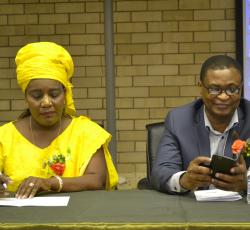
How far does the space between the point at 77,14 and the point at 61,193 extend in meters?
2.50

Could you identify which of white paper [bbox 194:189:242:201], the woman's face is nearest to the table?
white paper [bbox 194:189:242:201]

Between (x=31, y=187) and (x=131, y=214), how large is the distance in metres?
0.53

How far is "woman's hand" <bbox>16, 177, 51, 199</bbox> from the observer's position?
82.0 inches

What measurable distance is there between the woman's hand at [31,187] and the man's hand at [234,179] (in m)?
0.69

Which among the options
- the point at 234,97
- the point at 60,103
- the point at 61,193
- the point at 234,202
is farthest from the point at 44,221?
the point at 234,97

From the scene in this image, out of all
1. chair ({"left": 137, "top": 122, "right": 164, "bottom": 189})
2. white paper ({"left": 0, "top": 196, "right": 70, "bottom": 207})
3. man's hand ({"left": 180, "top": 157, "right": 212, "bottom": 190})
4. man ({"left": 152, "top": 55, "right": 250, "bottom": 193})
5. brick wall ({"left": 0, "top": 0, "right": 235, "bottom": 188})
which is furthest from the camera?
brick wall ({"left": 0, "top": 0, "right": 235, "bottom": 188})

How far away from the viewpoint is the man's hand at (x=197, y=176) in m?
2.06

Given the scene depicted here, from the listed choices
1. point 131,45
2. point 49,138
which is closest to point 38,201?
point 49,138

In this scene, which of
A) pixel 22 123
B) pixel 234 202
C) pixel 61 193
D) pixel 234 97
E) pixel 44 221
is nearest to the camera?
pixel 44 221

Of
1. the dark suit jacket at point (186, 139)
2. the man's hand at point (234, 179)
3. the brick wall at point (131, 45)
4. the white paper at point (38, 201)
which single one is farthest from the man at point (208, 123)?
the brick wall at point (131, 45)

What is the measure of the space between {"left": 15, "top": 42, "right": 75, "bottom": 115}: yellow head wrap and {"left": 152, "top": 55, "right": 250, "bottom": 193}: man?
57 centimetres

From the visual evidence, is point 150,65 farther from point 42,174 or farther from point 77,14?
point 42,174

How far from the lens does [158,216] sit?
1.73 m

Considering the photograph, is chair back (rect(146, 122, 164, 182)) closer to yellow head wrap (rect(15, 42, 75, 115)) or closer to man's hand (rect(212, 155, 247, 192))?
yellow head wrap (rect(15, 42, 75, 115))
